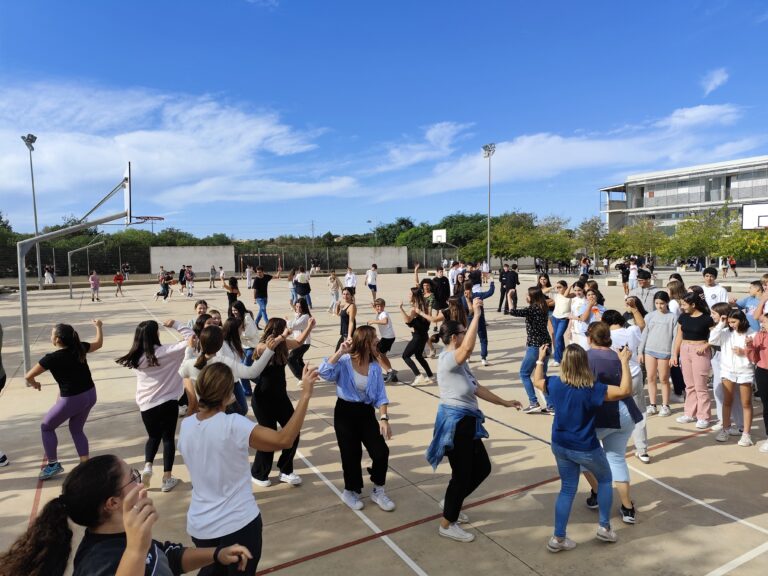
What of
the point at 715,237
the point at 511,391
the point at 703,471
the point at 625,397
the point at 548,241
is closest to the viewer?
the point at 625,397

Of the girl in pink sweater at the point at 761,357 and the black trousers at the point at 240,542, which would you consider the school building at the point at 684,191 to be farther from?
the black trousers at the point at 240,542

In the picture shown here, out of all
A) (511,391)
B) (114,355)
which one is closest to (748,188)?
(511,391)

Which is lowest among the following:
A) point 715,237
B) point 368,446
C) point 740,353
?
point 368,446

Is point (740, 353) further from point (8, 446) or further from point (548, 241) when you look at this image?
point (548, 241)

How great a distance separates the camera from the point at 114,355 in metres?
11.1

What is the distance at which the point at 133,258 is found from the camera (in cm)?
4025

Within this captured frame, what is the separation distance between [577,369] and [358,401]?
1.82 m

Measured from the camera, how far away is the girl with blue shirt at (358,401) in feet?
13.9

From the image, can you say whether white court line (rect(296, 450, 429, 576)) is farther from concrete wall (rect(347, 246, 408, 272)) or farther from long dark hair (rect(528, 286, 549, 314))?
concrete wall (rect(347, 246, 408, 272))

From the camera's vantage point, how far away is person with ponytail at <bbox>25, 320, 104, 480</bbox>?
476 centimetres

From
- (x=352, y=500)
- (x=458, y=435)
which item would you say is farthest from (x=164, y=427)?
(x=458, y=435)

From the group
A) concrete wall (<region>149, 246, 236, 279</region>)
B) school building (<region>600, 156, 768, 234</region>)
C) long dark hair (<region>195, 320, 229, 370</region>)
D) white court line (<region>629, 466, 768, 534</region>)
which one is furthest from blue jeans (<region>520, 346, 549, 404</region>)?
school building (<region>600, 156, 768, 234</region>)

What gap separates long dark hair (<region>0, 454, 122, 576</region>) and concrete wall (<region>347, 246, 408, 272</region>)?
156 ft

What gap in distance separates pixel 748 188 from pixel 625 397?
61390mm
